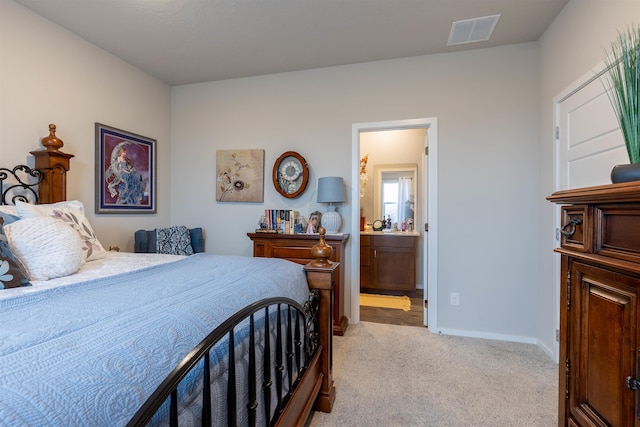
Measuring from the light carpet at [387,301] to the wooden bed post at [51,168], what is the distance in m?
3.21

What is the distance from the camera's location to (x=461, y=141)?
274 centimetres

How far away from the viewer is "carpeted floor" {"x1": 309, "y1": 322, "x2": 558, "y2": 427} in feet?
5.41

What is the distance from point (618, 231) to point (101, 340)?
1336mm

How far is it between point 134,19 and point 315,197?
81.9 inches

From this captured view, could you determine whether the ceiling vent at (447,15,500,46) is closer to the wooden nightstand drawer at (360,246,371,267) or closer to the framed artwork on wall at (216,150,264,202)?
the framed artwork on wall at (216,150,264,202)

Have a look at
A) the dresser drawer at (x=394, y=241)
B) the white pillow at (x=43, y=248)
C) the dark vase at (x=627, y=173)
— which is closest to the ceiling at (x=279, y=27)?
the white pillow at (x=43, y=248)

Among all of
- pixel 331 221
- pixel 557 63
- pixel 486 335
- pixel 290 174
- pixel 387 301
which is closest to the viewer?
pixel 557 63

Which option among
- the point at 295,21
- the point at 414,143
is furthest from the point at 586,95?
the point at 414,143

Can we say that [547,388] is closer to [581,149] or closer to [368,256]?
[581,149]

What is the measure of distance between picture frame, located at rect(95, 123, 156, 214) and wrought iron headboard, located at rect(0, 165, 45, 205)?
493 mm

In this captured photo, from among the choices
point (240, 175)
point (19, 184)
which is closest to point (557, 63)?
point (240, 175)

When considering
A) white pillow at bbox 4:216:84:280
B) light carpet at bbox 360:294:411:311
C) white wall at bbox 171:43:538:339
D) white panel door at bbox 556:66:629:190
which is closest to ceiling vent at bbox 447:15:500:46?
white wall at bbox 171:43:538:339

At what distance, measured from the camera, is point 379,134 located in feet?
14.9

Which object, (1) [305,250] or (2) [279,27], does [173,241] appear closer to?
(1) [305,250]
